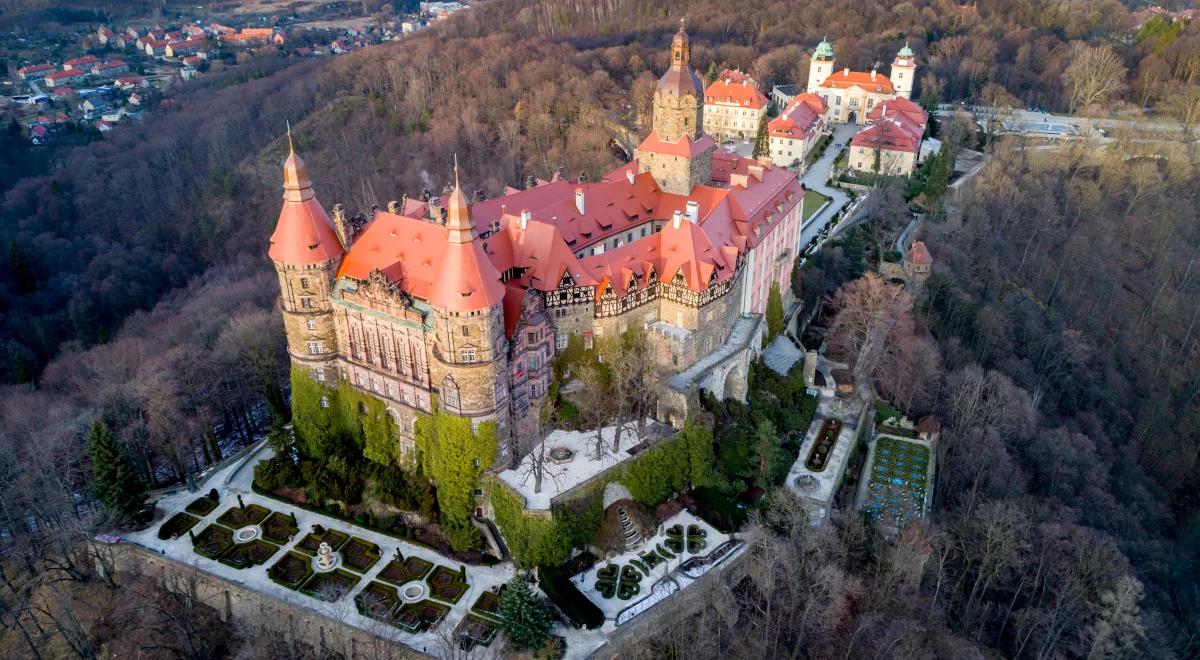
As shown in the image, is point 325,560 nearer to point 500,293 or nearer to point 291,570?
point 291,570

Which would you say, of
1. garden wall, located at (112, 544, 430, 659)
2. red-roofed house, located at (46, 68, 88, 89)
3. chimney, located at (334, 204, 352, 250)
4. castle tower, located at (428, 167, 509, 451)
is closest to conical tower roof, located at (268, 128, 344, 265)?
chimney, located at (334, 204, 352, 250)

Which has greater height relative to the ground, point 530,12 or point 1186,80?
point 530,12

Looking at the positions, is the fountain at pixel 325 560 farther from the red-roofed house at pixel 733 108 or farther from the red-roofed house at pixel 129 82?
the red-roofed house at pixel 129 82

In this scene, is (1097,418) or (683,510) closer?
(683,510)

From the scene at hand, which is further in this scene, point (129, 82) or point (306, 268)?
point (129, 82)

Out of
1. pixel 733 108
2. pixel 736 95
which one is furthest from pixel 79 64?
pixel 736 95

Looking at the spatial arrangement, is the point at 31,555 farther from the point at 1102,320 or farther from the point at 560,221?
the point at 1102,320

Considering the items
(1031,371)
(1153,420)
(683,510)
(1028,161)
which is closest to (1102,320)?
(1153,420)
